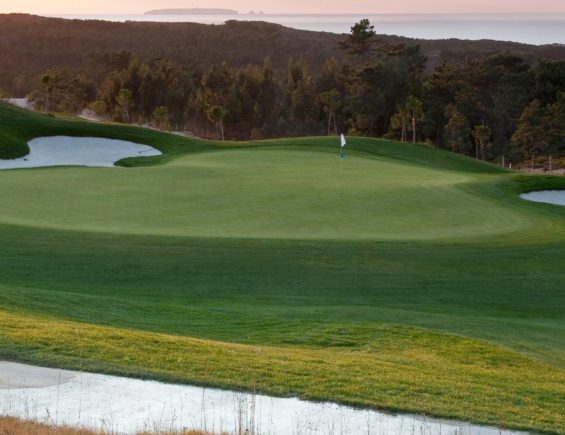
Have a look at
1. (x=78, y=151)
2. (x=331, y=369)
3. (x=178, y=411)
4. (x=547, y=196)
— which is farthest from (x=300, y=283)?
(x=78, y=151)

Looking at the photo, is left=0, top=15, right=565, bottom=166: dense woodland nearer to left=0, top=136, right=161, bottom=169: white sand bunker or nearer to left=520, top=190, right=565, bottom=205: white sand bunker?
left=0, top=136, right=161, bottom=169: white sand bunker

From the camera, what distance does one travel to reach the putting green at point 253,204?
17.1m

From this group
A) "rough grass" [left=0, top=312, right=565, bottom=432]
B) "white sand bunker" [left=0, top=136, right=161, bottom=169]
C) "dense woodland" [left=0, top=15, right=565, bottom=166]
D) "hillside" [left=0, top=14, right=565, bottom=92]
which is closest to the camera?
"rough grass" [left=0, top=312, right=565, bottom=432]

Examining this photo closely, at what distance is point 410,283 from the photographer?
47.7ft

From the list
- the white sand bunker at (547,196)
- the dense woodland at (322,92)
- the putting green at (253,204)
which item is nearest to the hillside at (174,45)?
the dense woodland at (322,92)

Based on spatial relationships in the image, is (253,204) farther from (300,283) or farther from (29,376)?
(29,376)

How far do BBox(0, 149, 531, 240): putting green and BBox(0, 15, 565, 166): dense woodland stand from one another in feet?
127

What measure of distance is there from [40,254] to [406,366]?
833 centimetres

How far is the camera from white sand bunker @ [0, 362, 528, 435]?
6.37 meters

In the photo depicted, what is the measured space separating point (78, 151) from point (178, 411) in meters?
29.9

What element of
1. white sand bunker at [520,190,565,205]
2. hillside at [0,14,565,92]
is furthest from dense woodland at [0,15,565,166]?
white sand bunker at [520,190,565,205]

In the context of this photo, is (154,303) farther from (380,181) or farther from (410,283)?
(380,181)

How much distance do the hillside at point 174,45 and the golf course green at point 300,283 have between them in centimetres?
10033

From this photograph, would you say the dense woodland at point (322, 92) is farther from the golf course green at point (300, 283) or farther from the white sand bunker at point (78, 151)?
the golf course green at point (300, 283)
